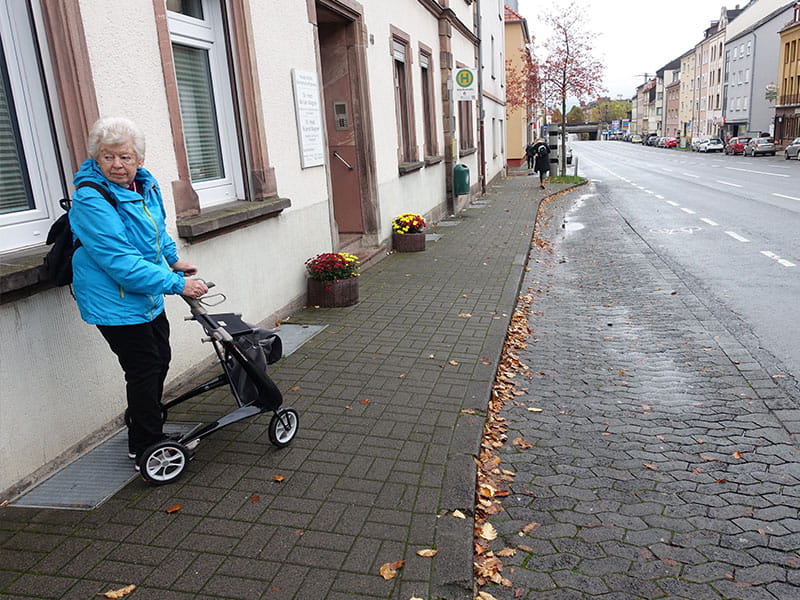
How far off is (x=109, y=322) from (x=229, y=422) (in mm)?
927

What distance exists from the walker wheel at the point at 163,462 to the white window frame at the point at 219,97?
292 cm

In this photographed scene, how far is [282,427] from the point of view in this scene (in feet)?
13.6

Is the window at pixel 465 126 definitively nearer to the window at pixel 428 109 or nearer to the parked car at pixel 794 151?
the window at pixel 428 109

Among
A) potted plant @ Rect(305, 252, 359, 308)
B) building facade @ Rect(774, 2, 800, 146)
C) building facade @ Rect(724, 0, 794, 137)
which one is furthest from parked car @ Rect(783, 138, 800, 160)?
potted plant @ Rect(305, 252, 359, 308)

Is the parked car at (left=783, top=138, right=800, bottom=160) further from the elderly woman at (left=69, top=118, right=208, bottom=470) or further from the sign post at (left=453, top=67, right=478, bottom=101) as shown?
the elderly woman at (left=69, top=118, right=208, bottom=470)

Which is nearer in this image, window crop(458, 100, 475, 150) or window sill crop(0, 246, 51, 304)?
window sill crop(0, 246, 51, 304)

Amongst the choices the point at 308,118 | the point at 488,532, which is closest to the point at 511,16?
the point at 308,118

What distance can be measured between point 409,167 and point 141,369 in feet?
32.3

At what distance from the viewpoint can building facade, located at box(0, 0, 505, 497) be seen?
3820 mm

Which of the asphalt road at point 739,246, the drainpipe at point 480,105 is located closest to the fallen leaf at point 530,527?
the asphalt road at point 739,246

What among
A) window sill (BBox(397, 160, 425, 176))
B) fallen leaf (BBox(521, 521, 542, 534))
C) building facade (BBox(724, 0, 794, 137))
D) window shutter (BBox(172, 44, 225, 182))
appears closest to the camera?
fallen leaf (BBox(521, 521, 542, 534))

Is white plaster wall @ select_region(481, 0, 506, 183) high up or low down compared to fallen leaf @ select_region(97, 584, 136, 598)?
up

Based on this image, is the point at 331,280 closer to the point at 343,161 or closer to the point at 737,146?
the point at 343,161

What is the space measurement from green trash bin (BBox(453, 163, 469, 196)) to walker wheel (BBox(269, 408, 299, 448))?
13.8m
